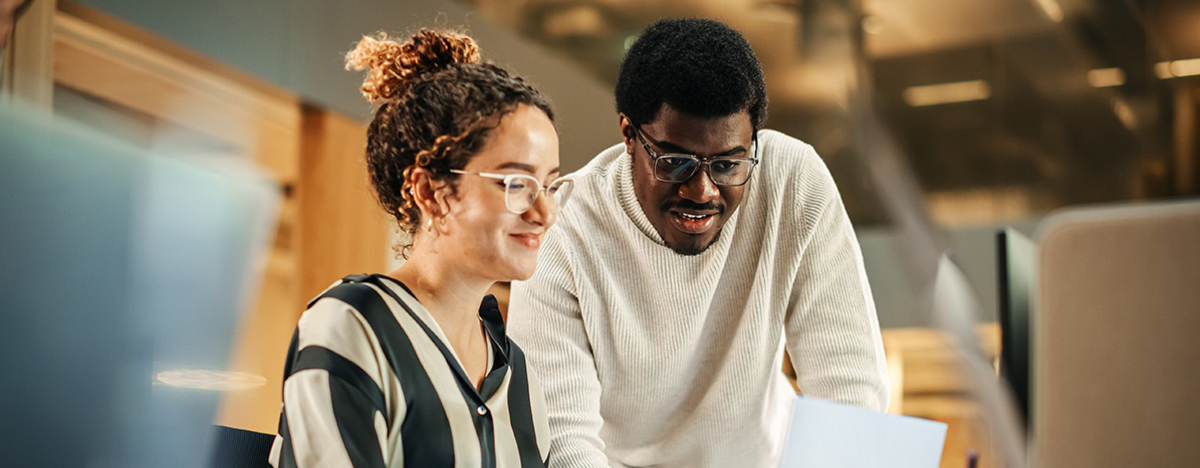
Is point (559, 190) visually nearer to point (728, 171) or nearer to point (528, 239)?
point (528, 239)

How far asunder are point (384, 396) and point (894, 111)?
532 centimetres

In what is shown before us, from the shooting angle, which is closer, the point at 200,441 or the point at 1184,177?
the point at 200,441

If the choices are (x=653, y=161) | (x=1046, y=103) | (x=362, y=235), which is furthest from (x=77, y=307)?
(x=1046, y=103)

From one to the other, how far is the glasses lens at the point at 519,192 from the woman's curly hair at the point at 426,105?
6 cm

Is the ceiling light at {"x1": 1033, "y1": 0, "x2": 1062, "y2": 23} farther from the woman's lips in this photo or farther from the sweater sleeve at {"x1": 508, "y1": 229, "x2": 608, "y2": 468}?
the woman's lips

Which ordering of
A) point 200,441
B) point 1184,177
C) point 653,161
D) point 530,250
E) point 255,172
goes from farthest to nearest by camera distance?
1. point 1184,177
2. point 255,172
3. point 200,441
4. point 653,161
5. point 530,250

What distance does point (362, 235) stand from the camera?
3.71 meters

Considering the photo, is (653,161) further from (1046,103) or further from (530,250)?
(1046,103)

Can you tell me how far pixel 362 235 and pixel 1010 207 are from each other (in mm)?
3641

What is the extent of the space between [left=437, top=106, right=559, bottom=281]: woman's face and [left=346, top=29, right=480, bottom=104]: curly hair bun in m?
0.14

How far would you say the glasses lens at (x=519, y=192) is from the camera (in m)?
1.10

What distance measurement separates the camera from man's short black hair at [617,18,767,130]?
4.23 feet

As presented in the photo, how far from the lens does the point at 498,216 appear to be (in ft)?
3.61

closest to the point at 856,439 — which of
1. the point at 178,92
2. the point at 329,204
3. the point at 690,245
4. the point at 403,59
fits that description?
the point at 690,245
